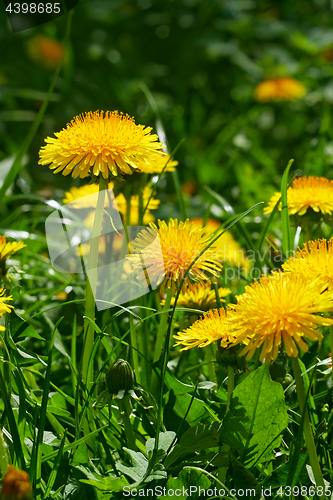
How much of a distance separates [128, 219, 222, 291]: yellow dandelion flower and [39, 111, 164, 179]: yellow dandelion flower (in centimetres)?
9

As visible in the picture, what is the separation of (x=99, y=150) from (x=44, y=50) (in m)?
2.03

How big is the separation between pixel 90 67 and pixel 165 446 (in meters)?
2.13

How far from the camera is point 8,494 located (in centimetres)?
35

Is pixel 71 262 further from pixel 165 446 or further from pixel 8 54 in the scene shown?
pixel 8 54

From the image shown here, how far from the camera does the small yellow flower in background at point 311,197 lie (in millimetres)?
758

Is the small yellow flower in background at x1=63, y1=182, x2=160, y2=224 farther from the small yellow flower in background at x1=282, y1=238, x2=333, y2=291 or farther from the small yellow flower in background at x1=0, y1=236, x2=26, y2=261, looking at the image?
the small yellow flower in background at x1=282, y1=238, x2=333, y2=291

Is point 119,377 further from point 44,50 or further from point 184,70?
point 44,50

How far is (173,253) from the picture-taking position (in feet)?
1.96

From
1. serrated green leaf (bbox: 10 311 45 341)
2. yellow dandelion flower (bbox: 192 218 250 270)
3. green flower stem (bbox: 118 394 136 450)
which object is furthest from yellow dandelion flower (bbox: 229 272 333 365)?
yellow dandelion flower (bbox: 192 218 250 270)

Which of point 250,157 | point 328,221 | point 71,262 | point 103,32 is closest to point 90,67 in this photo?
point 103,32

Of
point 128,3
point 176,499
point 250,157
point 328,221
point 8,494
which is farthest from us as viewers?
point 128,3

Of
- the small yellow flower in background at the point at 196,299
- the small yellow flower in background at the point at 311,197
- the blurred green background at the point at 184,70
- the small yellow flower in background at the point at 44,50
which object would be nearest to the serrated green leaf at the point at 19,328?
the small yellow flower in background at the point at 196,299

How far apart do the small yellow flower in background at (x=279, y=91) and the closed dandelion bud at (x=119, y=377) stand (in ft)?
6.07

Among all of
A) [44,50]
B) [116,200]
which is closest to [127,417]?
[116,200]
